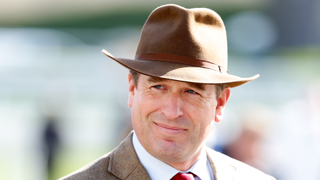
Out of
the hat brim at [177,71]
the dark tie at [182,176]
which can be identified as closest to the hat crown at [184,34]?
the hat brim at [177,71]

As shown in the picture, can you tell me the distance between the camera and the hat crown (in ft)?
8.44

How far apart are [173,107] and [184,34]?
541 millimetres

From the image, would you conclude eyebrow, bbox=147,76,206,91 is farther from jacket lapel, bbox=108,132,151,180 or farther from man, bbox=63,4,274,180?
jacket lapel, bbox=108,132,151,180

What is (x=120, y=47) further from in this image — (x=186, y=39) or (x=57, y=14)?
(x=186, y=39)

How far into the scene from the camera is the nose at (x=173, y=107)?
246cm

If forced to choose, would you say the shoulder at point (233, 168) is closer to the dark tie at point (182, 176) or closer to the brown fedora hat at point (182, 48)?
the dark tie at point (182, 176)

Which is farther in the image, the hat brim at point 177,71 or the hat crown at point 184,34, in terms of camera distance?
the hat crown at point 184,34

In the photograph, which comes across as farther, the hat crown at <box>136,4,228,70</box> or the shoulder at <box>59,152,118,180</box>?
the hat crown at <box>136,4,228,70</box>

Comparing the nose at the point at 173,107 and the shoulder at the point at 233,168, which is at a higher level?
the nose at the point at 173,107

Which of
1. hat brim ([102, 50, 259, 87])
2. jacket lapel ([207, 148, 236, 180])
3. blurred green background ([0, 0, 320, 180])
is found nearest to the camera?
hat brim ([102, 50, 259, 87])

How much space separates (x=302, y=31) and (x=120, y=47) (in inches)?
427

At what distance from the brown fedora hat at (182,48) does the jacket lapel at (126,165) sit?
611 millimetres

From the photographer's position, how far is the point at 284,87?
17.9 meters

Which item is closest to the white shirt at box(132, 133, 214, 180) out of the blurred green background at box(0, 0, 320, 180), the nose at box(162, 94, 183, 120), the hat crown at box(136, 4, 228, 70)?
the nose at box(162, 94, 183, 120)
